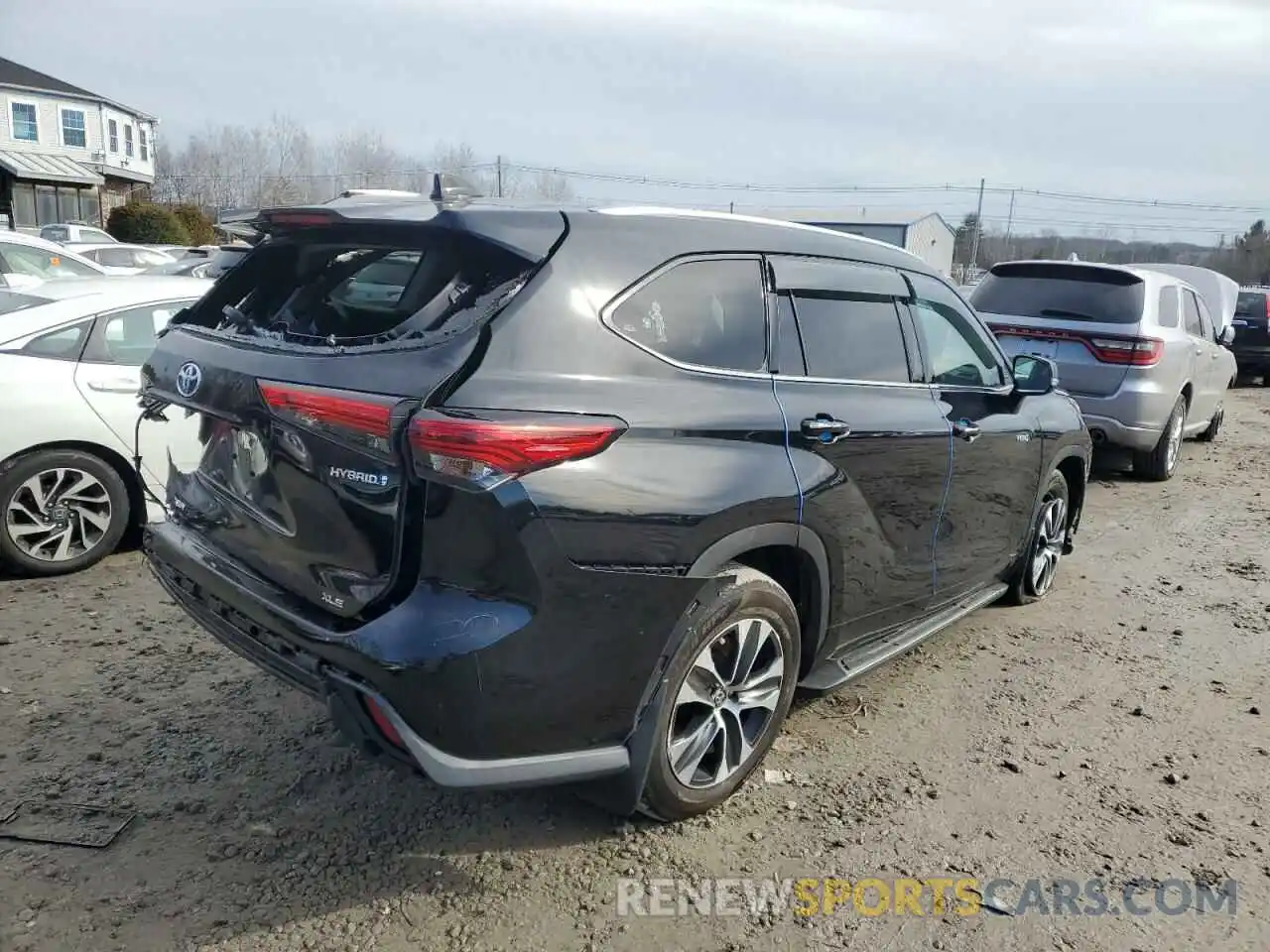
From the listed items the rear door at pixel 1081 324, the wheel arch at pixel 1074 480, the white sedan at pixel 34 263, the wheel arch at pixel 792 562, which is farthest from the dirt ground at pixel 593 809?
the white sedan at pixel 34 263

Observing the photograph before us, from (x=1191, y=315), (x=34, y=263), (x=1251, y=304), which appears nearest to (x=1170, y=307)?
(x=1191, y=315)

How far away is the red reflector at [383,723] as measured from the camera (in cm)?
244

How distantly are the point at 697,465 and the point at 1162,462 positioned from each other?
7737mm

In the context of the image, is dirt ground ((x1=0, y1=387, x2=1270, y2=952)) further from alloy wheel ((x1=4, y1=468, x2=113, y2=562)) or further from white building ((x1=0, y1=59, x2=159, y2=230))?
white building ((x1=0, y1=59, x2=159, y2=230))

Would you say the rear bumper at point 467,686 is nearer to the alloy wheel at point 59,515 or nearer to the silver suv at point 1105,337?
the alloy wheel at point 59,515

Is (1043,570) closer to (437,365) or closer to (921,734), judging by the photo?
A: (921,734)

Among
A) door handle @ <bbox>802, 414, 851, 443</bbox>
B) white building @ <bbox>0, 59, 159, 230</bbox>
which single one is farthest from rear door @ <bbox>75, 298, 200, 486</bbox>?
white building @ <bbox>0, 59, 159, 230</bbox>

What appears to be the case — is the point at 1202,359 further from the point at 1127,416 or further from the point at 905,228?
the point at 905,228

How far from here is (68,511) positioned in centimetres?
507

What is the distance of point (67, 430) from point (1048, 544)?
5299mm

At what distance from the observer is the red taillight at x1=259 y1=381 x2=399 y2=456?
243 cm

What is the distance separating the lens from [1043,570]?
18.1 feet

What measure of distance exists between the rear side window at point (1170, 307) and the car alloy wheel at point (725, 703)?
6860 mm

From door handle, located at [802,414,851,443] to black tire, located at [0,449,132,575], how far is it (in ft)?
12.8
